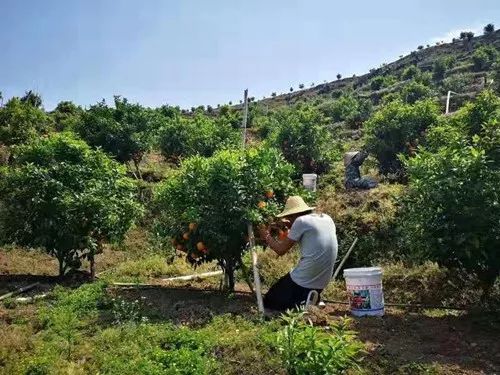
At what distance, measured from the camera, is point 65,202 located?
9164mm

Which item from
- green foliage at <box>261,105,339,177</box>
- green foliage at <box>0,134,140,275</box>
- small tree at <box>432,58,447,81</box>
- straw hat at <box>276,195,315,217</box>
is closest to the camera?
straw hat at <box>276,195,315,217</box>

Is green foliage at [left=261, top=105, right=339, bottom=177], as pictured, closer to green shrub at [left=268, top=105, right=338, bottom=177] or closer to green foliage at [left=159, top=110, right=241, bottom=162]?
green shrub at [left=268, top=105, right=338, bottom=177]

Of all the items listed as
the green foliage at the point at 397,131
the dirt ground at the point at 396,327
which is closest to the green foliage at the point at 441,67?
the green foliage at the point at 397,131

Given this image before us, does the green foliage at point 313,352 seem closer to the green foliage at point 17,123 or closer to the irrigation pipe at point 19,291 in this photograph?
the irrigation pipe at point 19,291

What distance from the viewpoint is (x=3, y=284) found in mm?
9266

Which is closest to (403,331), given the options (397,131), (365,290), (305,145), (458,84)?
(365,290)

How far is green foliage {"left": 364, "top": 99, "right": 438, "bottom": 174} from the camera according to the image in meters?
17.8

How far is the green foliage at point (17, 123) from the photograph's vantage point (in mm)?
19250

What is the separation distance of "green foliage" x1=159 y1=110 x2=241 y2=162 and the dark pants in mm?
16038

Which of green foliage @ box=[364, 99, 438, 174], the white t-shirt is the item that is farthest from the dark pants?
green foliage @ box=[364, 99, 438, 174]

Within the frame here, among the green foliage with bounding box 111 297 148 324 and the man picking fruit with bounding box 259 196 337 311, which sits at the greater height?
the man picking fruit with bounding box 259 196 337 311

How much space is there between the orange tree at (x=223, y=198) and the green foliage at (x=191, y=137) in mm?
14585

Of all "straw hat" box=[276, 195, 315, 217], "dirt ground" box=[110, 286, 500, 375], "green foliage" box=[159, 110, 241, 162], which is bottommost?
"dirt ground" box=[110, 286, 500, 375]

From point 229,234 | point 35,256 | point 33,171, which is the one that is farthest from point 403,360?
point 35,256
